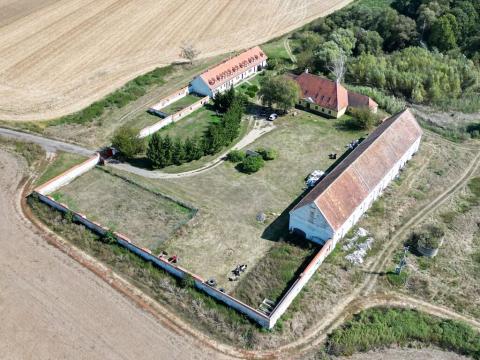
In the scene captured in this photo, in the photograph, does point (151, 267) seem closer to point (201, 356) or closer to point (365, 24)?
point (201, 356)

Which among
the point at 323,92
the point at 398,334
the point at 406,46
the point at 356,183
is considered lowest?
the point at 398,334

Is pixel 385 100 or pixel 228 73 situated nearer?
pixel 385 100

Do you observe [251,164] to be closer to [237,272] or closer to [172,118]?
[172,118]

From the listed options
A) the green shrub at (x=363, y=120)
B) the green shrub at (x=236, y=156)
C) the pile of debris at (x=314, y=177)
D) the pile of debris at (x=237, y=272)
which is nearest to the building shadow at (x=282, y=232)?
the pile of debris at (x=314, y=177)

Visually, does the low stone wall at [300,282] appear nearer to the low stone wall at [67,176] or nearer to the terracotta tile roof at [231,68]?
the low stone wall at [67,176]

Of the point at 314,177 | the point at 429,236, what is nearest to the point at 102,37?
the point at 314,177

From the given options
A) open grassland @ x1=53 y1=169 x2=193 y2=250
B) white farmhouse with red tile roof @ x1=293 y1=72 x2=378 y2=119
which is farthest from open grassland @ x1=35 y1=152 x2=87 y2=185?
white farmhouse with red tile roof @ x1=293 y1=72 x2=378 y2=119
